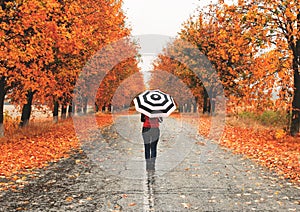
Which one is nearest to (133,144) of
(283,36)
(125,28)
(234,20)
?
(234,20)

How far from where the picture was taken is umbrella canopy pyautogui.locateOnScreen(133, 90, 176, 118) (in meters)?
8.90

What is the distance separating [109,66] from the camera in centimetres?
2966

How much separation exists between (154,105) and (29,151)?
6.16m

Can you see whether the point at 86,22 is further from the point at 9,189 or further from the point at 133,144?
the point at 9,189

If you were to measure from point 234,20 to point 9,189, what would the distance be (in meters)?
11.8

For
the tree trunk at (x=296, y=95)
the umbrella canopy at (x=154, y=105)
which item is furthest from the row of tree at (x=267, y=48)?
the umbrella canopy at (x=154, y=105)

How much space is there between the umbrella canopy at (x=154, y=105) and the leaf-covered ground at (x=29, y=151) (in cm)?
350

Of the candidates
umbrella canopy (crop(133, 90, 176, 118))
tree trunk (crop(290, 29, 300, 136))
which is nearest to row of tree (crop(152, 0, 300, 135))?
tree trunk (crop(290, 29, 300, 136))

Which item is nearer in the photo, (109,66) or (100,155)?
(100,155)

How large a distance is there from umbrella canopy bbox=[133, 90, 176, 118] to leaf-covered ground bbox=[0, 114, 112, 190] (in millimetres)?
3499

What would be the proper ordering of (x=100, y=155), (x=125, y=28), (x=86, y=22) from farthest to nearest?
(x=125, y=28)
(x=86, y=22)
(x=100, y=155)

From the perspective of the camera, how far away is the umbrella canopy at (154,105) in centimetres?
890

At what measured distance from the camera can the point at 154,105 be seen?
8.97m

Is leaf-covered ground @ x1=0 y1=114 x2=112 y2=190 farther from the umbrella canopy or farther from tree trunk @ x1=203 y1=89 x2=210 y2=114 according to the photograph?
tree trunk @ x1=203 y1=89 x2=210 y2=114
